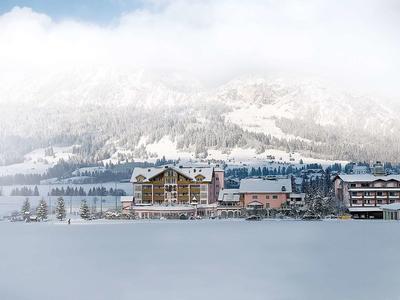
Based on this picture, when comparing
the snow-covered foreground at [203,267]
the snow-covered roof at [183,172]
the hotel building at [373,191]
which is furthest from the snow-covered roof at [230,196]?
the snow-covered foreground at [203,267]

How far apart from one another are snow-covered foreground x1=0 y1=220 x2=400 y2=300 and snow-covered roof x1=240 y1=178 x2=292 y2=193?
4704 cm

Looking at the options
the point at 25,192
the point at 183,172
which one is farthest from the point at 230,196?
the point at 25,192

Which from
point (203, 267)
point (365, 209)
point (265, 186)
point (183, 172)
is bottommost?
point (365, 209)

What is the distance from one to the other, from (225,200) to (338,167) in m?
113

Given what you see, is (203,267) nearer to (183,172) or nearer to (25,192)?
(183,172)

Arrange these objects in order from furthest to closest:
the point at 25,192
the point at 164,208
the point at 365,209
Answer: the point at 25,192
the point at 164,208
the point at 365,209

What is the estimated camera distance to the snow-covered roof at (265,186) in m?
94.5

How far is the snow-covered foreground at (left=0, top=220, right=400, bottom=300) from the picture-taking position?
76.4ft

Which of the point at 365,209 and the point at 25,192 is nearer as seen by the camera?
the point at 365,209

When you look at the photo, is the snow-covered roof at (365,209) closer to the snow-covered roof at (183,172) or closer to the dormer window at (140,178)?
the snow-covered roof at (183,172)

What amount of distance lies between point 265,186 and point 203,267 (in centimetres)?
6687

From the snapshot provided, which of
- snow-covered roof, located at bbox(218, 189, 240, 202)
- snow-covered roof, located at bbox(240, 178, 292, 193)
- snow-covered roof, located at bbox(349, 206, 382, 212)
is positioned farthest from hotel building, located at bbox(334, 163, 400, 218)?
snow-covered roof, located at bbox(218, 189, 240, 202)

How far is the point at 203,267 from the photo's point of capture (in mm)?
29828

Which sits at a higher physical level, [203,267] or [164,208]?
[203,267]
